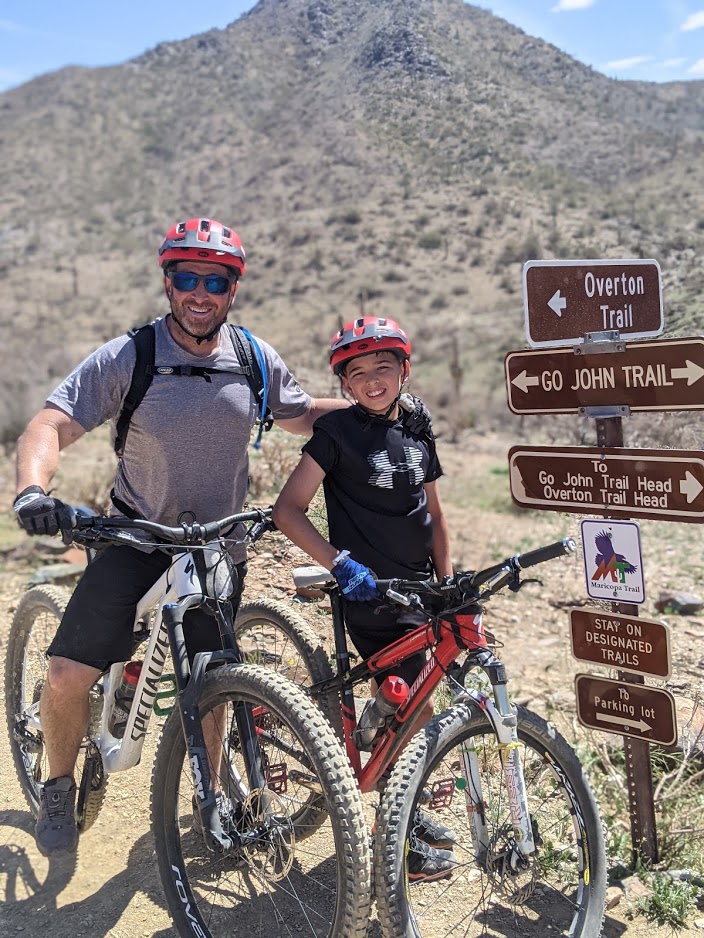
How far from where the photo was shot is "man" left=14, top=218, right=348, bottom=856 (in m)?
2.87

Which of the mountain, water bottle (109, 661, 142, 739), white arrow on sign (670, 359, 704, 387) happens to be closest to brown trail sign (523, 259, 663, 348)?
white arrow on sign (670, 359, 704, 387)

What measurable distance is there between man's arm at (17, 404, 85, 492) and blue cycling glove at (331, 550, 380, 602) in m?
0.95

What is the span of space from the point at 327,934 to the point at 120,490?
1643mm

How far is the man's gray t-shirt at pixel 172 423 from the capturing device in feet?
9.37

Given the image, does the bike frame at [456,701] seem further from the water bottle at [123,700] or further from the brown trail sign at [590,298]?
the brown trail sign at [590,298]

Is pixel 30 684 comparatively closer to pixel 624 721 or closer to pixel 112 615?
pixel 112 615

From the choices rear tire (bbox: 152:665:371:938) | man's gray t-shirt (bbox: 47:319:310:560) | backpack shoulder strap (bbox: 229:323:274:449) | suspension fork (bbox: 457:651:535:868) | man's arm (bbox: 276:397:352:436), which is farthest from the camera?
man's arm (bbox: 276:397:352:436)

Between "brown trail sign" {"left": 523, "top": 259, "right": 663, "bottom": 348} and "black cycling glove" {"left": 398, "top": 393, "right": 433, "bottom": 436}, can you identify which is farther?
"black cycling glove" {"left": 398, "top": 393, "right": 433, "bottom": 436}

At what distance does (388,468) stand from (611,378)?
2.80ft

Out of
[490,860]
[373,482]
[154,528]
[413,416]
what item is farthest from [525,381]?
[490,860]

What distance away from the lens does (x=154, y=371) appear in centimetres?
290

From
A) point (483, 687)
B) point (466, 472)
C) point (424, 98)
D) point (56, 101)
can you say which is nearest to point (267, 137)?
point (56, 101)

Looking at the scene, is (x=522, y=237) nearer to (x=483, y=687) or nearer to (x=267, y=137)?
(x=267, y=137)

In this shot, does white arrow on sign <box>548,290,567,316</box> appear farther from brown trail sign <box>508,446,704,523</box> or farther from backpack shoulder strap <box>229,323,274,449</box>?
backpack shoulder strap <box>229,323,274,449</box>
